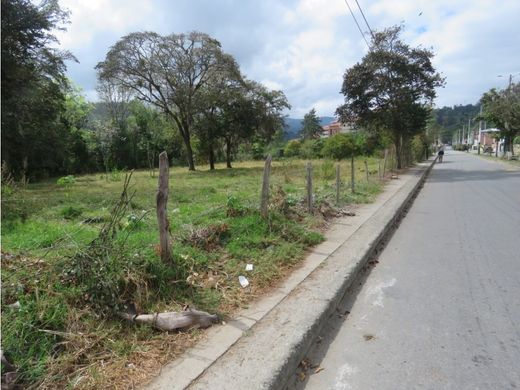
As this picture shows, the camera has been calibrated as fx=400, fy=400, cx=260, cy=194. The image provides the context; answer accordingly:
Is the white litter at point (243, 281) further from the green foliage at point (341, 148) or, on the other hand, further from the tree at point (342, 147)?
the green foliage at point (341, 148)

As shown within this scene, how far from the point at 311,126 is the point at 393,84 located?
64904 mm

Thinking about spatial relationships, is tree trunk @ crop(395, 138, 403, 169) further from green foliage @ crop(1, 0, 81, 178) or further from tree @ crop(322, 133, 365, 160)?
green foliage @ crop(1, 0, 81, 178)

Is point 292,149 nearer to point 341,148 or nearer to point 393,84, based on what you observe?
point 341,148

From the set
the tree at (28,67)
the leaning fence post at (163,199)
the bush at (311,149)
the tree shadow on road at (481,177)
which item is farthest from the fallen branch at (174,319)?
the bush at (311,149)

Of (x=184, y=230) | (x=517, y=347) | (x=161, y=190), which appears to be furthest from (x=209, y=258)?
(x=517, y=347)

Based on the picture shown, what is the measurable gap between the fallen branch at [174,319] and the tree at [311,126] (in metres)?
84.2

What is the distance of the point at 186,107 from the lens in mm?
28578

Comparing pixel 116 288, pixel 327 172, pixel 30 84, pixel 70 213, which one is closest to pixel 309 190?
pixel 70 213

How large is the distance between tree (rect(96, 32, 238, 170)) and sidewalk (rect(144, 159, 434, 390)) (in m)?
24.4

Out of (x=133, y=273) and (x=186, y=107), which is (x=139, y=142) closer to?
(x=186, y=107)

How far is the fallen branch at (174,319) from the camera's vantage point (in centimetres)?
321

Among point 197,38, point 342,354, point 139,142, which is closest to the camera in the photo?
point 342,354

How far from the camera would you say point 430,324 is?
359 centimetres

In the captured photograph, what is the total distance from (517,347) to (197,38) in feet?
89.5
